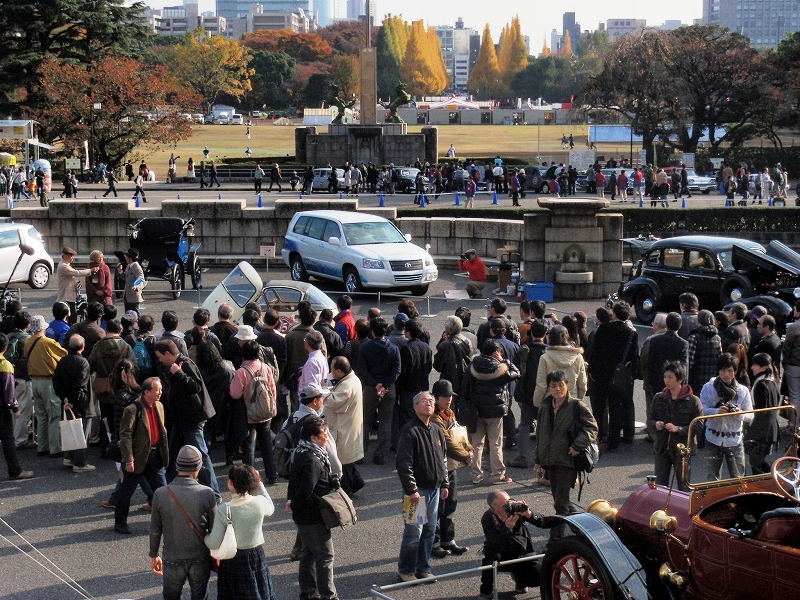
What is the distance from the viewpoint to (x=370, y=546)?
888 cm

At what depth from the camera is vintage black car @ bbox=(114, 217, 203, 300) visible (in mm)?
20859

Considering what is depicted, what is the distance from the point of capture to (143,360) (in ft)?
35.0

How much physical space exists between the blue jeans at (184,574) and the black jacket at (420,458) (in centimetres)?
155

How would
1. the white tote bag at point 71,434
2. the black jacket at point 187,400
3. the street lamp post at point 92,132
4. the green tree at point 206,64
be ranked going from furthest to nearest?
1. the green tree at point 206,64
2. the street lamp post at point 92,132
3. the white tote bag at point 71,434
4. the black jacket at point 187,400

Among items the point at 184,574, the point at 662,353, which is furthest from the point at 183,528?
the point at 662,353

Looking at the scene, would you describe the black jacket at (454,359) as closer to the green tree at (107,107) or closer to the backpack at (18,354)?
the backpack at (18,354)

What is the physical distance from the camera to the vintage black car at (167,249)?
20.9 metres

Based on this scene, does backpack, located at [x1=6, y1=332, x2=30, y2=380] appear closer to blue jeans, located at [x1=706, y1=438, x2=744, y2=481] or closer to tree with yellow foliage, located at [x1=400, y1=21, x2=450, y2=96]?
blue jeans, located at [x1=706, y1=438, x2=744, y2=481]

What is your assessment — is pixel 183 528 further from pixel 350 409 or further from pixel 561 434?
pixel 561 434

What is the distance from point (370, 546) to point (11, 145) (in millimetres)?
56521

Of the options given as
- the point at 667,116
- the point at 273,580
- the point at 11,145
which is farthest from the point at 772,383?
the point at 11,145

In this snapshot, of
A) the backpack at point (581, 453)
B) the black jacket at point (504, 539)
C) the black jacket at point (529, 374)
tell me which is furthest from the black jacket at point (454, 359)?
the black jacket at point (504, 539)

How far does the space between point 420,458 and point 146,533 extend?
8.81 ft

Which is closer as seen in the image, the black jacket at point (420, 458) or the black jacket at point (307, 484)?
the black jacket at point (307, 484)
